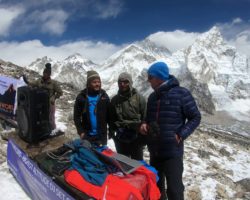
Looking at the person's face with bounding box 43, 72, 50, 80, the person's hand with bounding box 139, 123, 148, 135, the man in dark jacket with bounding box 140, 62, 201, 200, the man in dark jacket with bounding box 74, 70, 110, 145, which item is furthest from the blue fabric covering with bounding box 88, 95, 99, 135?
the person's face with bounding box 43, 72, 50, 80

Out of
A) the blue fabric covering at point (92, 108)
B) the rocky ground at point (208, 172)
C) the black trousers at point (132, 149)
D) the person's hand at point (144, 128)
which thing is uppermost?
the blue fabric covering at point (92, 108)

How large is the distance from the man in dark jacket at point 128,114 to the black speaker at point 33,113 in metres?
1.58

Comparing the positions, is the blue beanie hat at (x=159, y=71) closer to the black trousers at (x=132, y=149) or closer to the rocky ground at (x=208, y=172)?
the black trousers at (x=132, y=149)

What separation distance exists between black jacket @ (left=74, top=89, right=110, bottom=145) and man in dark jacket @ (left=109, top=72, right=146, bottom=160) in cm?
18

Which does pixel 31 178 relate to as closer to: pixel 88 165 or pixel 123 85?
pixel 88 165

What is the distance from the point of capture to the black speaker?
282 inches

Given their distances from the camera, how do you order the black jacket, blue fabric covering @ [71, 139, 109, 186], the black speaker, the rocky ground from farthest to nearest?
the rocky ground
the black speaker
the black jacket
blue fabric covering @ [71, 139, 109, 186]

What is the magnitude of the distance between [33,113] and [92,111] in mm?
1345

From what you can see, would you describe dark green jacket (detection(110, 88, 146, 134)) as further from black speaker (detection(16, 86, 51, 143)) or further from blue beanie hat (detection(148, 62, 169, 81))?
black speaker (detection(16, 86, 51, 143))

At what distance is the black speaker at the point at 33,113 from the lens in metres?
7.16

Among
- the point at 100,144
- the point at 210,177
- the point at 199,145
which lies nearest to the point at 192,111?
the point at 100,144

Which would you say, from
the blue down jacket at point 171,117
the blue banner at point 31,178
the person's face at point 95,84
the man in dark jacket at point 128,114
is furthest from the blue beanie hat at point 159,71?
the blue banner at point 31,178

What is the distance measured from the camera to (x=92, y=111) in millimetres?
6902

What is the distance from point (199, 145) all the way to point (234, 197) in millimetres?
8056
